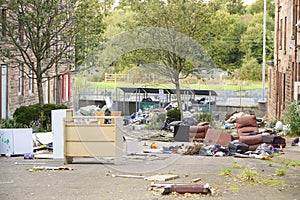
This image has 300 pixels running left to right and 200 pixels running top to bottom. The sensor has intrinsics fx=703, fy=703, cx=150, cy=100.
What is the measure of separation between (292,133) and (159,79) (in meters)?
5.07

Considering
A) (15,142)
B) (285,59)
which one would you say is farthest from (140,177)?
(285,59)

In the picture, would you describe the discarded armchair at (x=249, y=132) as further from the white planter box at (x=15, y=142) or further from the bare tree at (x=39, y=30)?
the bare tree at (x=39, y=30)

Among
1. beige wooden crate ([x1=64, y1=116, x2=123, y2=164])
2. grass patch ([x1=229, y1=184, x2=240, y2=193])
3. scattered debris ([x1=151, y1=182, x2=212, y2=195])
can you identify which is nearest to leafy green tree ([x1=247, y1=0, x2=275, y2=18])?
beige wooden crate ([x1=64, y1=116, x2=123, y2=164])

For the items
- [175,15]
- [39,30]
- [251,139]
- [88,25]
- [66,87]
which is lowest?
[251,139]

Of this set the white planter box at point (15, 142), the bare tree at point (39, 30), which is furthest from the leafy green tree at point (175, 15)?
the white planter box at point (15, 142)

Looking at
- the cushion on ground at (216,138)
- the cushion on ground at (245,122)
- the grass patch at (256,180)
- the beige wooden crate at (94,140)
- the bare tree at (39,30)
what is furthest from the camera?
the bare tree at (39,30)

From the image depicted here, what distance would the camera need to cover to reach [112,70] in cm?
1797

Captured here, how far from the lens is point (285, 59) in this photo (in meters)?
29.9

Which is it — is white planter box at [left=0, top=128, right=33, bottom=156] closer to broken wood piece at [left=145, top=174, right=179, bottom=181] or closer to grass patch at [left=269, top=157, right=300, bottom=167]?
broken wood piece at [left=145, top=174, right=179, bottom=181]

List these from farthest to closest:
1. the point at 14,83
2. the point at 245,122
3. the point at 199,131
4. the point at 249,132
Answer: the point at 14,83 → the point at 199,131 → the point at 245,122 → the point at 249,132

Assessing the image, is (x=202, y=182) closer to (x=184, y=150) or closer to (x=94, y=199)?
(x=94, y=199)

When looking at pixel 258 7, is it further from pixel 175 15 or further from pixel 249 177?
pixel 249 177

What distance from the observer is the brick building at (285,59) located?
26.0m

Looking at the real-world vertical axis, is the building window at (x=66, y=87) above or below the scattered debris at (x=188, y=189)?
above
